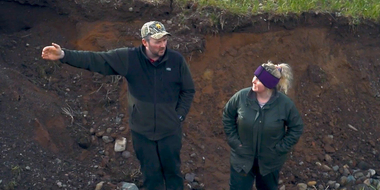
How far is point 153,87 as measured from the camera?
5.11 meters

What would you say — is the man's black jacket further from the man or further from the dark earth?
the dark earth

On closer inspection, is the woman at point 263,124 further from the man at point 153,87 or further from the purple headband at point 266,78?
the man at point 153,87

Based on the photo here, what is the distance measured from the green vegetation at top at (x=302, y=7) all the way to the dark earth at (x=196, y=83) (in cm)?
11

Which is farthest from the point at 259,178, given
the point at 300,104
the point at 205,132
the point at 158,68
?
the point at 300,104

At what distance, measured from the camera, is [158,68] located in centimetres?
509

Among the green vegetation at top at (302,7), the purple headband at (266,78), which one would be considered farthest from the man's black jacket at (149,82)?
the green vegetation at top at (302,7)

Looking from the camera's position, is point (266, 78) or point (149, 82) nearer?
point (266, 78)

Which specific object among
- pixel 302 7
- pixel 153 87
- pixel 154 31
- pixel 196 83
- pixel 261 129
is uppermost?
pixel 154 31

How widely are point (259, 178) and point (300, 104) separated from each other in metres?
2.85

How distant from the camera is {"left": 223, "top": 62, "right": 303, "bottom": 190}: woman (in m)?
4.98

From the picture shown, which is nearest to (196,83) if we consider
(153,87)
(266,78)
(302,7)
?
(302,7)

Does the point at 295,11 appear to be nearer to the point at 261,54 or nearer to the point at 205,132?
the point at 261,54

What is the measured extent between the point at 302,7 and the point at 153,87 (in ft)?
12.7

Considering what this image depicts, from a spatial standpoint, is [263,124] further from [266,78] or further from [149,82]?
[149,82]
